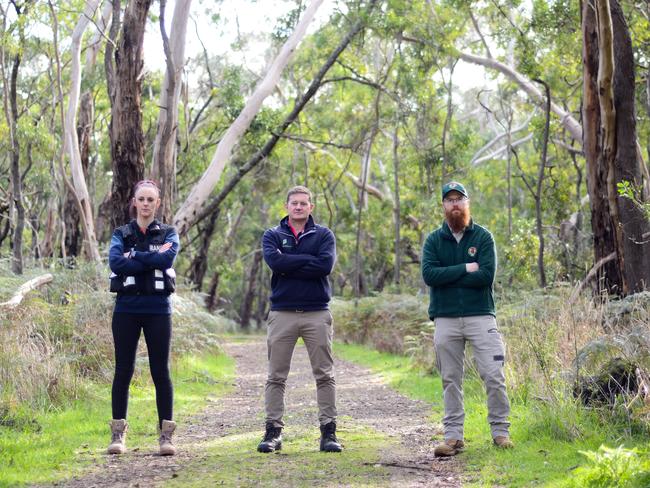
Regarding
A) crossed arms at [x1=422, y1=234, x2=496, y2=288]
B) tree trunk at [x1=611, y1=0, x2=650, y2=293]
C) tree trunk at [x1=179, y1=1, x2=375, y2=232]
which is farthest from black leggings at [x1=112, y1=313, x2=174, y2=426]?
tree trunk at [x1=179, y1=1, x2=375, y2=232]

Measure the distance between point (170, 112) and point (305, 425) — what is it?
30.6 feet

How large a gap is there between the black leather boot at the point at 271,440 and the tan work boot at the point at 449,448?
4.14 ft

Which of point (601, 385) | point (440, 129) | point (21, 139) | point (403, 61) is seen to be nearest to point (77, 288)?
point (601, 385)

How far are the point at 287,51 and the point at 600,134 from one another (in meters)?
9.92

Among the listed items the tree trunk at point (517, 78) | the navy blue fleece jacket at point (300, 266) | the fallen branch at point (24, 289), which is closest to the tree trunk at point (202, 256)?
the tree trunk at point (517, 78)

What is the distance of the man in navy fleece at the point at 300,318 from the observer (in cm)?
733

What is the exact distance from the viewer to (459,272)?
7055 millimetres

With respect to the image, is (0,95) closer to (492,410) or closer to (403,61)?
(403,61)

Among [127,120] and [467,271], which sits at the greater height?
[127,120]

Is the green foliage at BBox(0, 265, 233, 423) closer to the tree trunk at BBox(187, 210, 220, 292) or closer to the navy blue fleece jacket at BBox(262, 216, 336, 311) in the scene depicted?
the navy blue fleece jacket at BBox(262, 216, 336, 311)

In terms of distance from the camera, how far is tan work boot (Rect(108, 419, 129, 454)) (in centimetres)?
729

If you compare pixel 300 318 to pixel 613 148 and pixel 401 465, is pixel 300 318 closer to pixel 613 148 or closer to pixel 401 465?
pixel 401 465

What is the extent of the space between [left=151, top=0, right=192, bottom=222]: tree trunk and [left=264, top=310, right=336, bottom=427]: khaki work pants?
9.21m

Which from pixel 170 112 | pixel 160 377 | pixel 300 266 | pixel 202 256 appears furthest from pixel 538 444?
pixel 202 256
